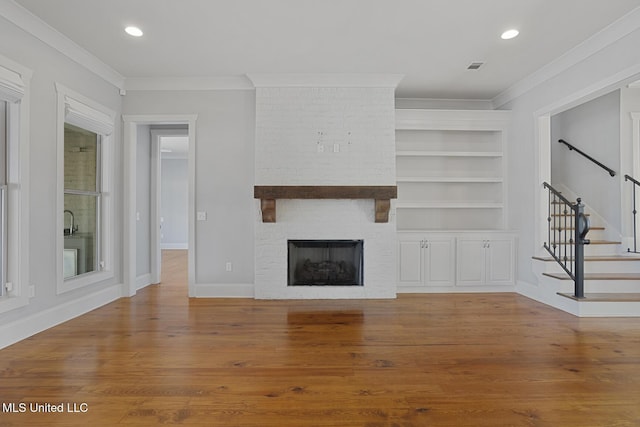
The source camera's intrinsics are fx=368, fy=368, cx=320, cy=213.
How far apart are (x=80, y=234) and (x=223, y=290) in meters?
1.77

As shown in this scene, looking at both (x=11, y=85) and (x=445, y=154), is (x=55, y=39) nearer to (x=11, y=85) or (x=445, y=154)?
(x=11, y=85)

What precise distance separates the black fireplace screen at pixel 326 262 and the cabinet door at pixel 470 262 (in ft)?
4.64

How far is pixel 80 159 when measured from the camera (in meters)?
4.19

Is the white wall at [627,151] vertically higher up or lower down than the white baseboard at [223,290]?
higher up

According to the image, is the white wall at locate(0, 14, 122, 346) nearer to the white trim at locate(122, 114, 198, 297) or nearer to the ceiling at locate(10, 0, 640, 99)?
the ceiling at locate(10, 0, 640, 99)

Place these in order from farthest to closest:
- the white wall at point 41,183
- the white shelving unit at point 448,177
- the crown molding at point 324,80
Result: the white shelving unit at point 448,177, the crown molding at point 324,80, the white wall at point 41,183

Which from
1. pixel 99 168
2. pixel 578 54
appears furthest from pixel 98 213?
pixel 578 54

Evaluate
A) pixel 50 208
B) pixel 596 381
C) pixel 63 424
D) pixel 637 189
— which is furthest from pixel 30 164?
pixel 637 189

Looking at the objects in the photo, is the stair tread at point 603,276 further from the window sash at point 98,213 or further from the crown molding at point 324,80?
the window sash at point 98,213

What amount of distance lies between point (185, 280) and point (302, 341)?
364cm

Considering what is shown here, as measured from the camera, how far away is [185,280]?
613 cm

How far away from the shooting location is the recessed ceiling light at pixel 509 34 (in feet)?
11.4

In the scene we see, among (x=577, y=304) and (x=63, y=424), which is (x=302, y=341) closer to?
(x=63, y=424)

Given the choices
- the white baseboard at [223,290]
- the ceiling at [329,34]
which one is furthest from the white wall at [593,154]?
the white baseboard at [223,290]
